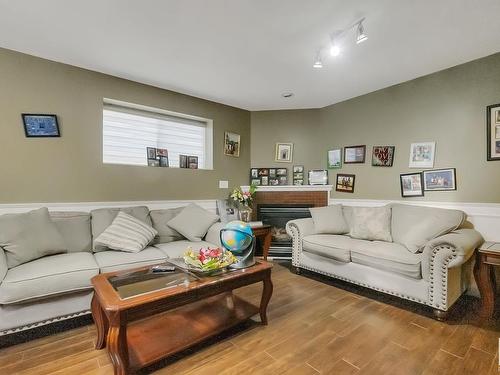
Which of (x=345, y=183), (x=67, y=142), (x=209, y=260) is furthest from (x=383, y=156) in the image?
(x=67, y=142)

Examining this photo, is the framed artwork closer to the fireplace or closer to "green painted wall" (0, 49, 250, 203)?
the fireplace

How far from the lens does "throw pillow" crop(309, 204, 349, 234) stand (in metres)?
3.29

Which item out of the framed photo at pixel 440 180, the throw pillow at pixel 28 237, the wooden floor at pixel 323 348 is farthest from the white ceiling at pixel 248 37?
the wooden floor at pixel 323 348

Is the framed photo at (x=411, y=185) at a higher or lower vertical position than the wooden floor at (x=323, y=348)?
higher

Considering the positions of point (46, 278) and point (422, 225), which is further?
point (422, 225)

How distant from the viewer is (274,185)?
4.30 meters

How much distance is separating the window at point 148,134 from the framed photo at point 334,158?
194cm

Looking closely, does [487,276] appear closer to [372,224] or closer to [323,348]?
[372,224]

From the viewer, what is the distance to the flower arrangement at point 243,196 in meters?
3.97

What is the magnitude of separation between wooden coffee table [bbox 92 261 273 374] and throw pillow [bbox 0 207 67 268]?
81 cm

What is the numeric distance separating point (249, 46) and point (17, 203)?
2.81m

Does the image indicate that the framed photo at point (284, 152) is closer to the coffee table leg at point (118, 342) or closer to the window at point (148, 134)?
the window at point (148, 134)

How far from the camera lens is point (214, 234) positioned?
2.99 metres

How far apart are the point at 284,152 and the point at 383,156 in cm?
155
